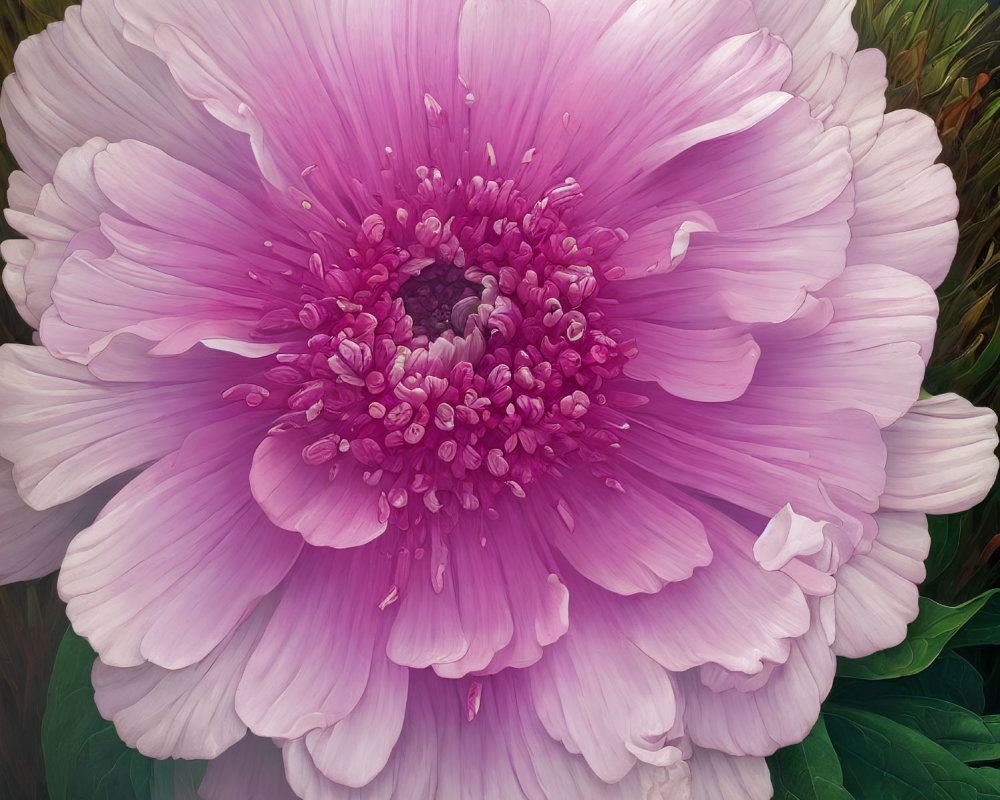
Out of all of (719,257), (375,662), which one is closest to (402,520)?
(375,662)

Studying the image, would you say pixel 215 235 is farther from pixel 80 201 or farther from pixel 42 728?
pixel 42 728

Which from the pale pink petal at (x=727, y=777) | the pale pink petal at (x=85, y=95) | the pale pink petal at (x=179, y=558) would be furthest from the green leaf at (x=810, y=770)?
the pale pink petal at (x=85, y=95)

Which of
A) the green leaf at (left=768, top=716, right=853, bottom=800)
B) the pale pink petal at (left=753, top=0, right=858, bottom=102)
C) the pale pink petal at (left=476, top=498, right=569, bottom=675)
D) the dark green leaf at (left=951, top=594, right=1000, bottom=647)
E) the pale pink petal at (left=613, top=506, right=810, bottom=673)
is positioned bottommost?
the dark green leaf at (left=951, top=594, right=1000, bottom=647)

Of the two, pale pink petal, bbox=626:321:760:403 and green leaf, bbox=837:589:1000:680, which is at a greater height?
pale pink petal, bbox=626:321:760:403

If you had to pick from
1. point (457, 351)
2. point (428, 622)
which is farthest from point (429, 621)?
point (457, 351)

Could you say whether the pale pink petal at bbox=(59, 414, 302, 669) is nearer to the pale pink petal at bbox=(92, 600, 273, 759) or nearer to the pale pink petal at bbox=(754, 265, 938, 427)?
the pale pink petal at bbox=(92, 600, 273, 759)

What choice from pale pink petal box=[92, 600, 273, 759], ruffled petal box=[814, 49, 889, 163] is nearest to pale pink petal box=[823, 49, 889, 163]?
ruffled petal box=[814, 49, 889, 163]
